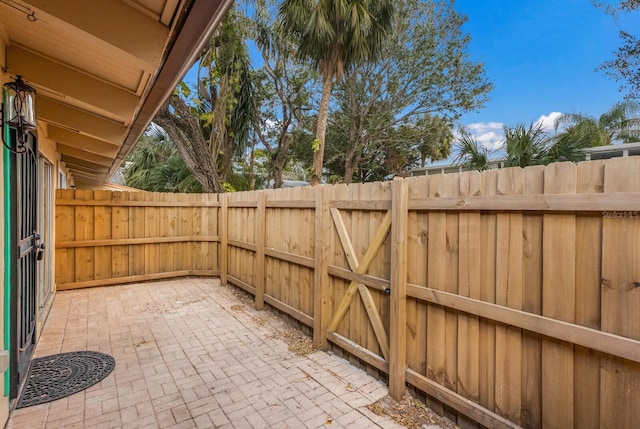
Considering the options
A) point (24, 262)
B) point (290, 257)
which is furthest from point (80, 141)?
→ point (290, 257)

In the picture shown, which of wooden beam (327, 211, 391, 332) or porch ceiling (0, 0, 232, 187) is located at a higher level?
porch ceiling (0, 0, 232, 187)

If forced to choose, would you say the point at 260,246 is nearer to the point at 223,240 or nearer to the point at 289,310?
the point at 289,310

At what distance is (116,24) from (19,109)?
1.15 meters

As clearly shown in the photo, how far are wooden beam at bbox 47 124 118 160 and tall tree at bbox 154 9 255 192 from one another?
281cm

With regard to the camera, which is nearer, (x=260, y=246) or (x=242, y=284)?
(x=260, y=246)

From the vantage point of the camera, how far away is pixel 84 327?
4.07 meters

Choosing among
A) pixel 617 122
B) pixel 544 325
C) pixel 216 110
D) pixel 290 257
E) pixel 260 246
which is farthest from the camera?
pixel 617 122

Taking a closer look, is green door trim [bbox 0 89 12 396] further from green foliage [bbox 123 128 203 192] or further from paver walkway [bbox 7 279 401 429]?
green foliage [bbox 123 128 203 192]

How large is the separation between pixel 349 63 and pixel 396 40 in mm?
4114

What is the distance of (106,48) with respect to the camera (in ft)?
6.95

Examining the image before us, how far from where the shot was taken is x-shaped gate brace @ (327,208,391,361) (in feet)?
9.19

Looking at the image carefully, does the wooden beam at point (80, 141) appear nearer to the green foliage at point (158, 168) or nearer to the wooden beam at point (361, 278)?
the wooden beam at point (361, 278)

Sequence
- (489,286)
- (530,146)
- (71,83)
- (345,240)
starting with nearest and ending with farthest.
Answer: (489,286)
(71,83)
(345,240)
(530,146)

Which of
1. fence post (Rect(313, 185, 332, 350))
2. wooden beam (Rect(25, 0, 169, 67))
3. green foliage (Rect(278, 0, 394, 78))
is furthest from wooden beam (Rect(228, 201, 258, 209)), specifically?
green foliage (Rect(278, 0, 394, 78))
